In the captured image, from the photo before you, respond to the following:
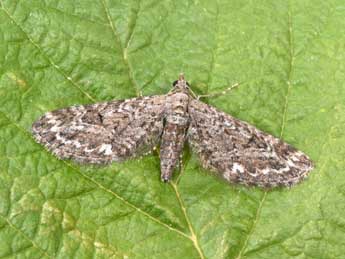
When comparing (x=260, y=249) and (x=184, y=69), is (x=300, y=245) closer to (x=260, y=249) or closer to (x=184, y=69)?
(x=260, y=249)

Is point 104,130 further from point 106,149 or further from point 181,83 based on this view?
point 181,83

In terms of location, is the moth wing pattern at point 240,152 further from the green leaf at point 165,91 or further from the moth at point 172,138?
the green leaf at point 165,91

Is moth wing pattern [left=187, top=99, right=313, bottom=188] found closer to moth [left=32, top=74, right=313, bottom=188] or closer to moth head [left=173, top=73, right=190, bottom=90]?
moth [left=32, top=74, right=313, bottom=188]

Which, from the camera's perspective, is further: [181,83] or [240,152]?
[240,152]

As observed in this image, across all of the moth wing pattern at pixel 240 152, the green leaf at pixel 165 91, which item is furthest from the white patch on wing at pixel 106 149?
the moth wing pattern at pixel 240 152

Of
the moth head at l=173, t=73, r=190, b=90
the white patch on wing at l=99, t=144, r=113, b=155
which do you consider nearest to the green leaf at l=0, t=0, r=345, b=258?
the moth head at l=173, t=73, r=190, b=90

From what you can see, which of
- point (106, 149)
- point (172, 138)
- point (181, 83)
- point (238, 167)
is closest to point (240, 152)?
point (238, 167)
